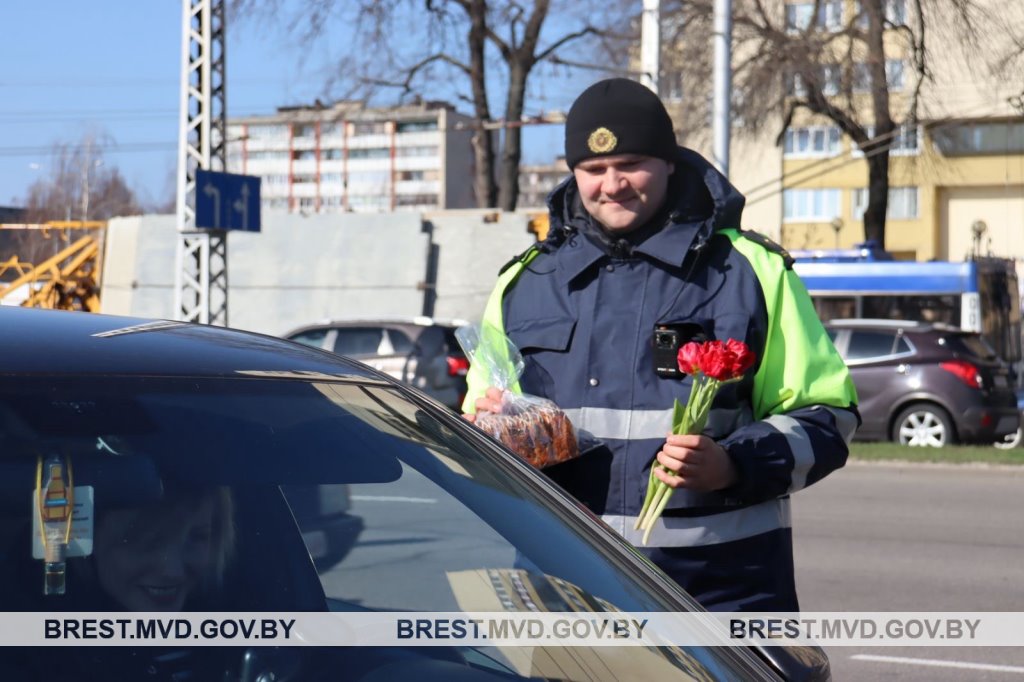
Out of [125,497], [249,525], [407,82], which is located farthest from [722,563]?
[407,82]

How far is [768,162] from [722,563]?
50.3 metres

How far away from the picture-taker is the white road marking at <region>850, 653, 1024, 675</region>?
20.2 ft

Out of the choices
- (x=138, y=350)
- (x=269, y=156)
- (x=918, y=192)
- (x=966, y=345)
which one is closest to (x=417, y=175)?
(x=269, y=156)

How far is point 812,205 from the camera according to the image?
53.3 metres

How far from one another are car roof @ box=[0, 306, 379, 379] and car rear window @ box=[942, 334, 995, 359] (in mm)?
15305

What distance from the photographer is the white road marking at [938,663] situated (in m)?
6.15

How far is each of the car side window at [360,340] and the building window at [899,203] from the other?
36.5m

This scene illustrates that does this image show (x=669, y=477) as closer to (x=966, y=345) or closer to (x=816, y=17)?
(x=966, y=345)

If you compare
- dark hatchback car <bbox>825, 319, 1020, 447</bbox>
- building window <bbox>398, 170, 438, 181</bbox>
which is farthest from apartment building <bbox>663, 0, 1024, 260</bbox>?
building window <bbox>398, 170, 438, 181</bbox>

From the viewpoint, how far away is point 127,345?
2234 mm

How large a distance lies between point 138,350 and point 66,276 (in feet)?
87.9

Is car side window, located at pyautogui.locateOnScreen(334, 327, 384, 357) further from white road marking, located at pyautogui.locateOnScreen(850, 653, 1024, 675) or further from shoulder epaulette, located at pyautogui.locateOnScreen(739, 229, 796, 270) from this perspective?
shoulder epaulette, located at pyautogui.locateOnScreen(739, 229, 796, 270)

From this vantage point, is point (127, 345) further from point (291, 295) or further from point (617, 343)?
point (291, 295)

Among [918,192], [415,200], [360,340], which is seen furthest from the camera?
[415,200]
